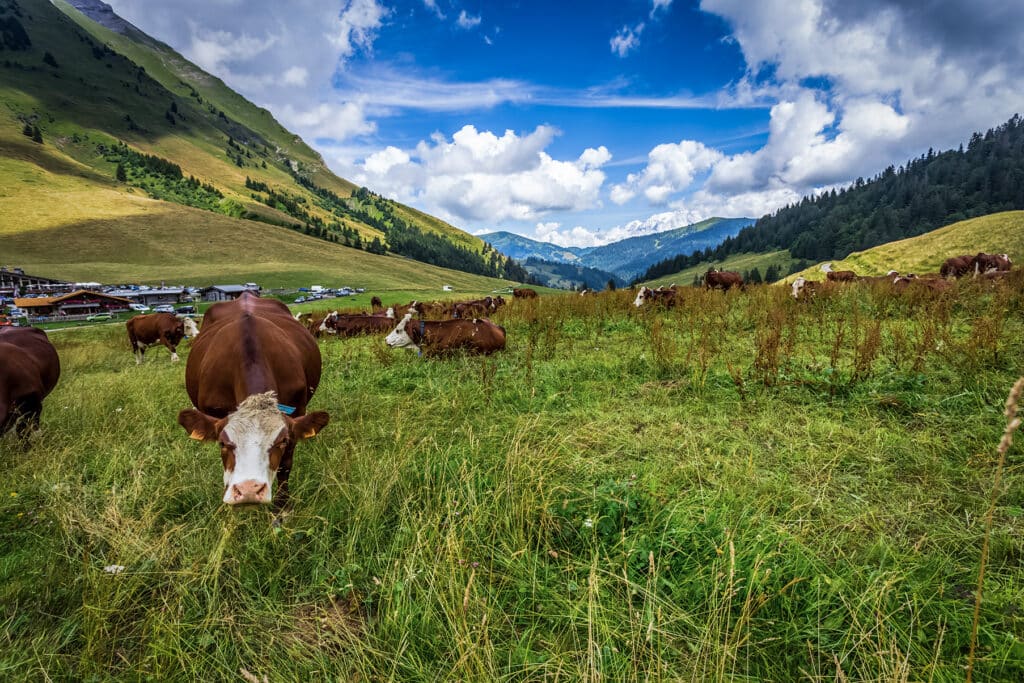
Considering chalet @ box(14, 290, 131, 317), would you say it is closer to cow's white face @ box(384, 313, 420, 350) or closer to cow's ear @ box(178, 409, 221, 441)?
cow's white face @ box(384, 313, 420, 350)

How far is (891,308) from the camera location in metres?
9.28

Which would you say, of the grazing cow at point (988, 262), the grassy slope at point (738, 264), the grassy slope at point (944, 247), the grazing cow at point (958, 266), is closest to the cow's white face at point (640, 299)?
the grazing cow at point (988, 262)

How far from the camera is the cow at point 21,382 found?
5.05 metres

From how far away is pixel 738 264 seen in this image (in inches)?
5148

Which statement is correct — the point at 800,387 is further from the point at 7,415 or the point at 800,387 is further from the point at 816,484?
the point at 7,415

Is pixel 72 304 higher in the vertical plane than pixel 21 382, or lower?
lower

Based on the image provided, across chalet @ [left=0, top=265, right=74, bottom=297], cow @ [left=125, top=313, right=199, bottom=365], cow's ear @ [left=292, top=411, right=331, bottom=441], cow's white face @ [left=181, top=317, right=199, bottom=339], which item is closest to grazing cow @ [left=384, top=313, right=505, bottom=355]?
cow's ear @ [left=292, top=411, right=331, bottom=441]

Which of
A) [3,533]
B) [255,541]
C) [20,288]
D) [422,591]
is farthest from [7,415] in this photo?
[20,288]

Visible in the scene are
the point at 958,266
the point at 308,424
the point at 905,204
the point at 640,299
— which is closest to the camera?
the point at 308,424

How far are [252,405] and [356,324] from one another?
632 inches

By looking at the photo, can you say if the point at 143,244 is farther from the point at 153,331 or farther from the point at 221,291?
the point at 153,331

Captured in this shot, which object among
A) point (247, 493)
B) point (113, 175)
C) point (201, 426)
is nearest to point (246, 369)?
point (201, 426)

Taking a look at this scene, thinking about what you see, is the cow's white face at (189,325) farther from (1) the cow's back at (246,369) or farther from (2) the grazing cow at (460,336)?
(1) the cow's back at (246,369)

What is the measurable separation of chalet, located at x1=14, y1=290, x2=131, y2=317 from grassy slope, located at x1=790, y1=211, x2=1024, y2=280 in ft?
296
